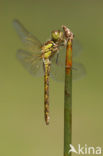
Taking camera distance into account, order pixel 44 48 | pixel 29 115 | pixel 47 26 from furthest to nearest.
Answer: pixel 47 26, pixel 29 115, pixel 44 48

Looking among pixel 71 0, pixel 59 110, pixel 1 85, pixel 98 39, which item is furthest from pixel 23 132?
pixel 71 0

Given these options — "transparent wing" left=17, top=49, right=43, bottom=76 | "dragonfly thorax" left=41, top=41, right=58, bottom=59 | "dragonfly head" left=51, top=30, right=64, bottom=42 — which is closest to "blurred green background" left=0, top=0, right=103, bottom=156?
"transparent wing" left=17, top=49, right=43, bottom=76

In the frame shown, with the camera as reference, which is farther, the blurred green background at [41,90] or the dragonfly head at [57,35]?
the blurred green background at [41,90]

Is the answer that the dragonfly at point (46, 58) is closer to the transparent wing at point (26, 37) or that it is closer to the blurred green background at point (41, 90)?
the transparent wing at point (26, 37)

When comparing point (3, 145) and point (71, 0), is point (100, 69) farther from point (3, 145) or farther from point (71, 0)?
point (71, 0)

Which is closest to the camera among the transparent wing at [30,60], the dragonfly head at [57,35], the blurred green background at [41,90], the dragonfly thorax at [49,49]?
the dragonfly head at [57,35]

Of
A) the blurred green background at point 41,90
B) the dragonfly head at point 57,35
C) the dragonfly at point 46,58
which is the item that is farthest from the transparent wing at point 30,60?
the blurred green background at point 41,90

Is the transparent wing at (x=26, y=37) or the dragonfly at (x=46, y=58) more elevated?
the transparent wing at (x=26, y=37)
